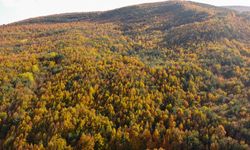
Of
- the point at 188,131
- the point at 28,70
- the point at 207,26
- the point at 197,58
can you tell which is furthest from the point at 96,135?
the point at 207,26

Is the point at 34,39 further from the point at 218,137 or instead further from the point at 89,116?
the point at 218,137

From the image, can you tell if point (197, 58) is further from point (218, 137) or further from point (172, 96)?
point (218, 137)

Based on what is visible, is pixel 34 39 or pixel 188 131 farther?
pixel 34 39

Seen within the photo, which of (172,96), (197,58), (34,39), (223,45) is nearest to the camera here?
(172,96)

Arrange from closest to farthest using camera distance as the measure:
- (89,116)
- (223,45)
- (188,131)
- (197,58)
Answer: (188,131) → (89,116) → (197,58) → (223,45)

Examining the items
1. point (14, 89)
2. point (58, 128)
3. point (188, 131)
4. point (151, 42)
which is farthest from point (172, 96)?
point (151, 42)

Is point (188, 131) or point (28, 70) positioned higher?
point (28, 70)
